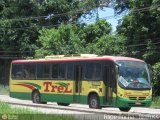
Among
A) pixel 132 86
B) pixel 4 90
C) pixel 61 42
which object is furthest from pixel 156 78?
pixel 4 90

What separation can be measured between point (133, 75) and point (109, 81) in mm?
1362

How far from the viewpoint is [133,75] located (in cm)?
2450

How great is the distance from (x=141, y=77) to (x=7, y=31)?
33.8 metres

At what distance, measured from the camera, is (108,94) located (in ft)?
82.2

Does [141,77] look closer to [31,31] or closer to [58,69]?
[58,69]

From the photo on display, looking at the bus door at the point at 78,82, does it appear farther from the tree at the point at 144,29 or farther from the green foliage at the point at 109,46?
the green foliage at the point at 109,46

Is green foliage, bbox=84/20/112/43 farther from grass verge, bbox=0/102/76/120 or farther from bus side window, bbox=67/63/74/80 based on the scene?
grass verge, bbox=0/102/76/120

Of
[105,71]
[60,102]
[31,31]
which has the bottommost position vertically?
[60,102]

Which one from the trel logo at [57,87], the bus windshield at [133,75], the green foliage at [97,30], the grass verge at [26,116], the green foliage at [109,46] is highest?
the green foliage at [97,30]

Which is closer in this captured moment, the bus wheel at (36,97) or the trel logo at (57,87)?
the trel logo at (57,87)

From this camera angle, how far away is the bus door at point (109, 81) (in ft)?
81.0

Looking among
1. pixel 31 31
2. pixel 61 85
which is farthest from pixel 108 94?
pixel 31 31

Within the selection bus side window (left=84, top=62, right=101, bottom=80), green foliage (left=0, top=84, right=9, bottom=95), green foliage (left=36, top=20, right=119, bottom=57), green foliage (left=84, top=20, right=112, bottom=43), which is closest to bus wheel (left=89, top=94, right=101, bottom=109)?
bus side window (left=84, top=62, right=101, bottom=80)

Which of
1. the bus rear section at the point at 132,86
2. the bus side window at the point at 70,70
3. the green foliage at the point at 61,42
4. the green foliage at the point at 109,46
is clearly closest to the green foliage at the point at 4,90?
the green foliage at the point at 61,42
